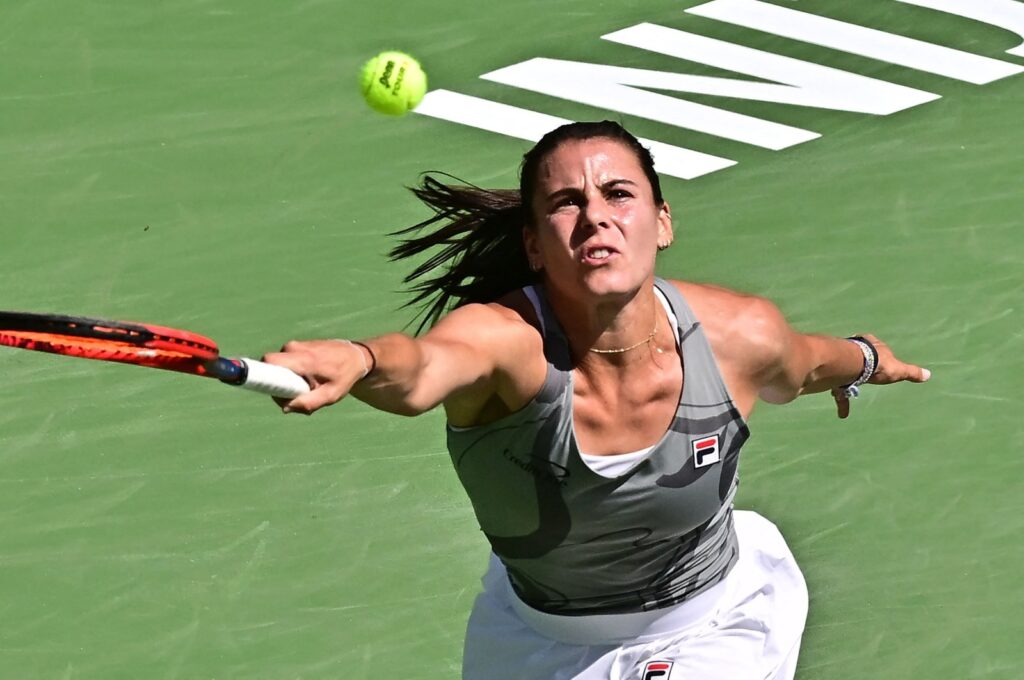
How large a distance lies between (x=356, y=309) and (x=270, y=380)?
11.8ft

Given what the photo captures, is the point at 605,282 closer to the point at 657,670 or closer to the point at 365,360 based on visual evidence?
the point at 365,360

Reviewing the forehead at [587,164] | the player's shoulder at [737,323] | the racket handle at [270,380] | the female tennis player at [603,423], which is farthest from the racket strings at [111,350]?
the player's shoulder at [737,323]

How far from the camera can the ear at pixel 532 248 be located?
4.59 metres

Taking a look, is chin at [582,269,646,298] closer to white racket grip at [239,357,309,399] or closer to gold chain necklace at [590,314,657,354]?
gold chain necklace at [590,314,657,354]

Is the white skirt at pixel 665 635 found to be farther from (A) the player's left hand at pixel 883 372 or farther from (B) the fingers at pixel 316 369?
(B) the fingers at pixel 316 369

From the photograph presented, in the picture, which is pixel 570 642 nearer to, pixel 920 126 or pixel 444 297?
pixel 444 297

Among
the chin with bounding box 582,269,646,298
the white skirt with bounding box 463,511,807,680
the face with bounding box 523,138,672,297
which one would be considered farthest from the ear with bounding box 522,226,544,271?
the white skirt with bounding box 463,511,807,680

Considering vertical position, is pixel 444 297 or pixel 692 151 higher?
pixel 444 297

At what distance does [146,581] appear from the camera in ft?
19.8

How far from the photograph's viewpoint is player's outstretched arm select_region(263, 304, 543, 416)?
343 centimetres

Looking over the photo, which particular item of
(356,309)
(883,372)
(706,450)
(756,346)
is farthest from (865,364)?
(356,309)

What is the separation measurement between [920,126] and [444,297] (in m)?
3.40

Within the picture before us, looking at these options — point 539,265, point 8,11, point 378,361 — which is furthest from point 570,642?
point 8,11

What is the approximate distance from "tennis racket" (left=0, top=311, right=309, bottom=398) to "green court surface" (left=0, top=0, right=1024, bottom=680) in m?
2.64
